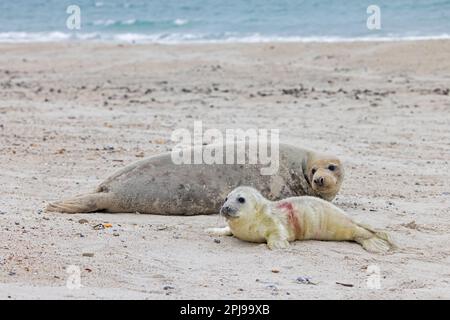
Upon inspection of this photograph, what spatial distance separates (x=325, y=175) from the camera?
6836 millimetres

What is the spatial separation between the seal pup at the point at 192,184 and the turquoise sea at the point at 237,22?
17001mm

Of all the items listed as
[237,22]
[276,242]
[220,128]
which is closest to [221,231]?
[276,242]

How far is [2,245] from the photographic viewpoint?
17.6ft

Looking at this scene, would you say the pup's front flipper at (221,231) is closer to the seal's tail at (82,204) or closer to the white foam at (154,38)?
the seal's tail at (82,204)

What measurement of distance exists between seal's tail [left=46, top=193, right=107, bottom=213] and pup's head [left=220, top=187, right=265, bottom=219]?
124 centimetres

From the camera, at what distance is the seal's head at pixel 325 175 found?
684 cm

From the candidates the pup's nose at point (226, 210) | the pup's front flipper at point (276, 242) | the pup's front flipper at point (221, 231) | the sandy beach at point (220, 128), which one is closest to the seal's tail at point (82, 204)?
the sandy beach at point (220, 128)

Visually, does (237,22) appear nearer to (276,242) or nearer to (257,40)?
(257,40)

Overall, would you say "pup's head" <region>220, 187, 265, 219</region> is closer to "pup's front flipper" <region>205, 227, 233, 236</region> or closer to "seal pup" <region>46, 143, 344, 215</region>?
"pup's front flipper" <region>205, 227, 233, 236</region>

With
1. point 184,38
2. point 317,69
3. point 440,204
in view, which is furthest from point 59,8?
point 440,204

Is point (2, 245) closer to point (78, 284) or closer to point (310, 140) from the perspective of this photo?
point (78, 284)

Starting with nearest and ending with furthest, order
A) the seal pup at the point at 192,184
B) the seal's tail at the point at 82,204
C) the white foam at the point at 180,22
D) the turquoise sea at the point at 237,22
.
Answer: the seal's tail at the point at 82,204 → the seal pup at the point at 192,184 → the turquoise sea at the point at 237,22 → the white foam at the point at 180,22

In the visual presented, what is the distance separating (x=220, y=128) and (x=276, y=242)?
562 centimetres

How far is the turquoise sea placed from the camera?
26266 mm
